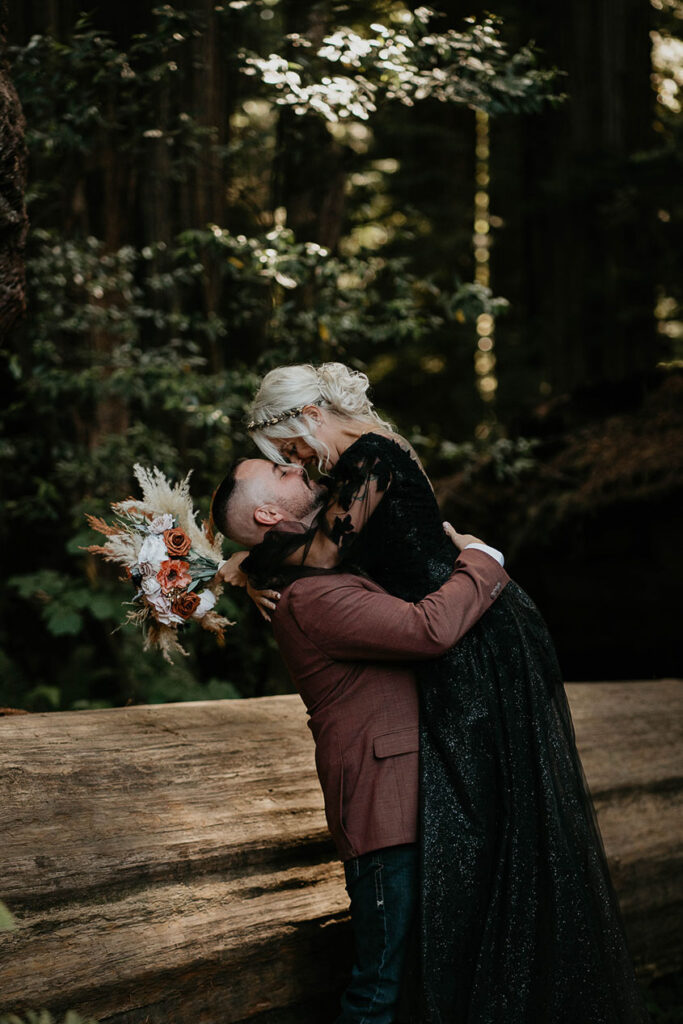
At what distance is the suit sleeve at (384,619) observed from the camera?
254 cm

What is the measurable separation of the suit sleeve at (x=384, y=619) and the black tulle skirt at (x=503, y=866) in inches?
8.6

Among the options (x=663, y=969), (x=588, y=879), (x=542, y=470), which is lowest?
(x=663, y=969)

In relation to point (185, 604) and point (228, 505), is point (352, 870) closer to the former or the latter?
point (185, 604)

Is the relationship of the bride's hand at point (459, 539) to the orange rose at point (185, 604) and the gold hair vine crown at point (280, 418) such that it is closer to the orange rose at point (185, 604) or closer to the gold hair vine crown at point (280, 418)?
the gold hair vine crown at point (280, 418)

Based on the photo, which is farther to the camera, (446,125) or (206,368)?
(446,125)

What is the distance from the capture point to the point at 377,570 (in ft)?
9.22

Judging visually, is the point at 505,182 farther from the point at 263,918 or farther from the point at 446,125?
the point at 263,918

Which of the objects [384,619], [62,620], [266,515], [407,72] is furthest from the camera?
[62,620]

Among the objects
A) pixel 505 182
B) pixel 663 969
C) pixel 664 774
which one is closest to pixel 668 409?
pixel 664 774

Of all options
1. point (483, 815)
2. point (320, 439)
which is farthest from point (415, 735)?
point (320, 439)

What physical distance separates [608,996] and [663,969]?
1.90 metres

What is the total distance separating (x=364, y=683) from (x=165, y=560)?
28.7 inches

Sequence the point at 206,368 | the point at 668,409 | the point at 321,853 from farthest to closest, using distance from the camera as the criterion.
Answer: the point at 668,409 → the point at 206,368 → the point at 321,853

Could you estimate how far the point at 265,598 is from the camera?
2.77 m
